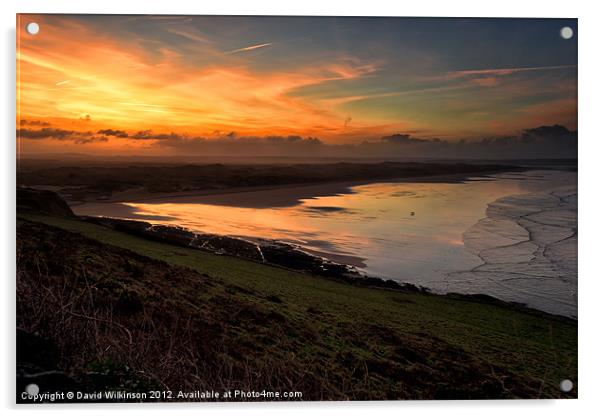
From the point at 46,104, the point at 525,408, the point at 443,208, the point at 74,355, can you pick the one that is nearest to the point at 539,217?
the point at 443,208

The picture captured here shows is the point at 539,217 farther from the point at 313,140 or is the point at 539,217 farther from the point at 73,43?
the point at 73,43

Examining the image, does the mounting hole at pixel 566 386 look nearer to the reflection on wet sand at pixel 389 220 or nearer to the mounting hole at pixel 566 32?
the reflection on wet sand at pixel 389 220

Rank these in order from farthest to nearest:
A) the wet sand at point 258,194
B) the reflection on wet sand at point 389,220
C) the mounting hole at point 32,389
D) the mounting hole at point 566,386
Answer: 1. the wet sand at point 258,194
2. the reflection on wet sand at point 389,220
3. the mounting hole at point 566,386
4. the mounting hole at point 32,389

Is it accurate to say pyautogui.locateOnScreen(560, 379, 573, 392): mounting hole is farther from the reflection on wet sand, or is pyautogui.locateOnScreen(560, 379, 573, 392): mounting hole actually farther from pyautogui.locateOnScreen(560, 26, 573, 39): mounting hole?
pyautogui.locateOnScreen(560, 26, 573, 39): mounting hole

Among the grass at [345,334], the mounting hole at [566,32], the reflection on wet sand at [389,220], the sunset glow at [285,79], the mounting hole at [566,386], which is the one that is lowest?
the mounting hole at [566,386]

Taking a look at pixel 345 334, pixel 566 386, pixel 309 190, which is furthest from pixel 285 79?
pixel 566 386
